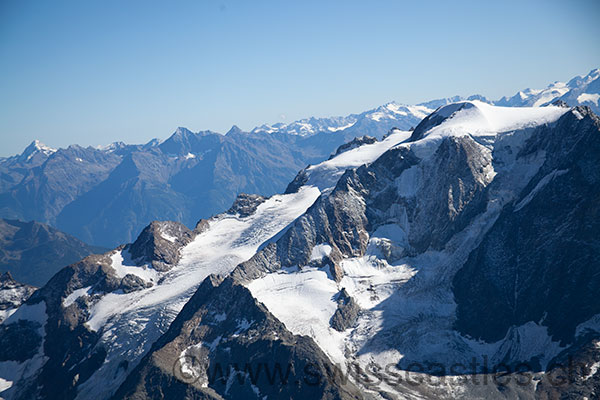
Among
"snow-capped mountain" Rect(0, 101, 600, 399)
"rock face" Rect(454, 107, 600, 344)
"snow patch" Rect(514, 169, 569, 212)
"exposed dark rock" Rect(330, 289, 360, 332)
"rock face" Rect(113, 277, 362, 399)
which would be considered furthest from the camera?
"exposed dark rock" Rect(330, 289, 360, 332)

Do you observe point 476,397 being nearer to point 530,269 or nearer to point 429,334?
point 429,334

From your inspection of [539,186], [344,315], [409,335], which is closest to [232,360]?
[344,315]

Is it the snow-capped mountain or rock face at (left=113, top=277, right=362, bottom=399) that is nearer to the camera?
rock face at (left=113, top=277, right=362, bottom=399)

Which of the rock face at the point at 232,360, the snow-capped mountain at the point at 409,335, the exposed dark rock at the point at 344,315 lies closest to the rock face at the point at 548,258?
the snow-capped mountain at the point at 409,335

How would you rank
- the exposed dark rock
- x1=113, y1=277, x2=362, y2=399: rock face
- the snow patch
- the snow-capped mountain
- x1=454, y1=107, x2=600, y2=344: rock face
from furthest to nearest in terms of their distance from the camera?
1. the exposed dark rock
2. the snow patch
3. x1=454, y1=107, x2=600, y2=344: rock face
4. the snow-capped mountain
5. x1=113, y1=277, x2=362, y2=399: rock face

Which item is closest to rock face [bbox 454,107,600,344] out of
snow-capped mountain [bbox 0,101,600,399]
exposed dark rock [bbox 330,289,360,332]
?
Result: snow-capped mountain [bbox 0,101,600,399]

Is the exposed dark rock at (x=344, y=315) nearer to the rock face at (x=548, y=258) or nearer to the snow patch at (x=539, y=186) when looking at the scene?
the rock face at (x=548, y=258)

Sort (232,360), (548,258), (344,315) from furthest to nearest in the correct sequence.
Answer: (344,315)
(548,258)
(232,360)

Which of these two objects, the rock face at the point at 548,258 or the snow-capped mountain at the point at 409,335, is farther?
the rock face at the point at 548,258

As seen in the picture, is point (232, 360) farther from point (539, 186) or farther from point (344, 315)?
point (539, 186)

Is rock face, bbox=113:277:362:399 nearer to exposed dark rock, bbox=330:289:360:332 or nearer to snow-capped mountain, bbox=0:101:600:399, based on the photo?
snow-capped mountain, bbox=0:101:600:399
